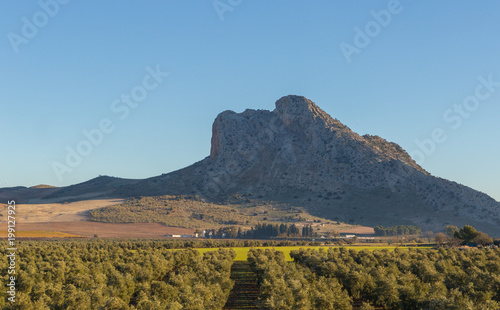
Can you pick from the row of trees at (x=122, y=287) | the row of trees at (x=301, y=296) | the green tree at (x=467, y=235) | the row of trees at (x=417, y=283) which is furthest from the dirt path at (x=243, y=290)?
the green tree at (x=467, y=235)

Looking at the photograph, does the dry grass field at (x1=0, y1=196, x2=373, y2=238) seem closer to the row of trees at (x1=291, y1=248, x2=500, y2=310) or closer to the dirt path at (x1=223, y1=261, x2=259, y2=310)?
the dirt path at (x1=223, y1=261, x2=259, y2=310)

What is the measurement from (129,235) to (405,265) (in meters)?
116

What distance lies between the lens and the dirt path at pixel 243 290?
1866 inches

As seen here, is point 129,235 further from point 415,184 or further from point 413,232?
point 415,184

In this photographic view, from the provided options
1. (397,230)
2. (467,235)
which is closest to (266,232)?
(397,230)

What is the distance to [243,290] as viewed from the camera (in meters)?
55.2

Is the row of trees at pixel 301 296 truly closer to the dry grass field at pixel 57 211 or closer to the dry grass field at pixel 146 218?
the dry grass field at pixel 146 218

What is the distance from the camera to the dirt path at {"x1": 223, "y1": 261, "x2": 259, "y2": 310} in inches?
1866

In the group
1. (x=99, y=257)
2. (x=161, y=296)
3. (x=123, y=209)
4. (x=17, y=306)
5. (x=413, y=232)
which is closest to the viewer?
(x=17, y=306)

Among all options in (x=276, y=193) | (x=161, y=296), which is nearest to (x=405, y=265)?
(x=161, y=296)

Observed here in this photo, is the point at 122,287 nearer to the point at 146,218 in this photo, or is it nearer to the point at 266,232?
the point at 266,232

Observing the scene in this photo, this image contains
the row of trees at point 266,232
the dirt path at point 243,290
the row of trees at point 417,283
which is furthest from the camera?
the row of trees at point 266,232

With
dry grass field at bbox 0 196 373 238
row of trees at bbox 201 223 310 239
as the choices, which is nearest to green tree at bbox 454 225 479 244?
dry grass field at bbox 0 196 373 238

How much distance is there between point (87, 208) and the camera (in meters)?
184
